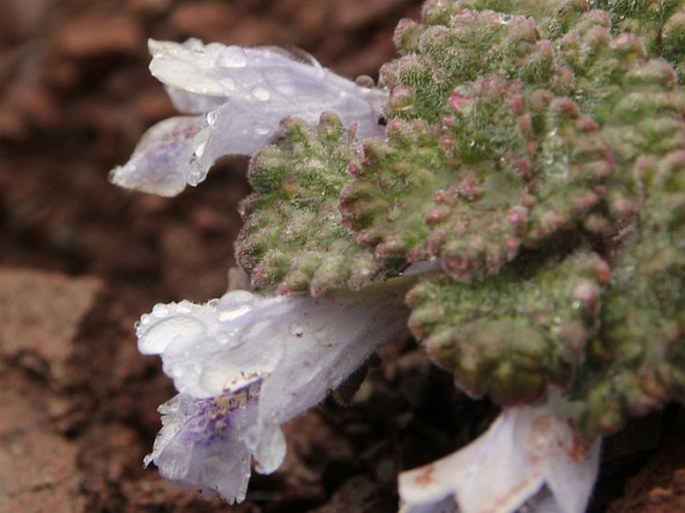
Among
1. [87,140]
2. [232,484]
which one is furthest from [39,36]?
[232,484]

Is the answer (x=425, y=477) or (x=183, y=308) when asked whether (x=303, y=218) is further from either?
(x=425, y=477)

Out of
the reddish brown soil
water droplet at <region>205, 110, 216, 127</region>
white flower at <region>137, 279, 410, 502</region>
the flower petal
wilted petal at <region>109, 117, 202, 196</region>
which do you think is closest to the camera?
white flower at <region>137, 279, 410, 502</region>

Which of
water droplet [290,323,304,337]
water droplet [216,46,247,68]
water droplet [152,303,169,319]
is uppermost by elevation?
water droplet [216,46,247,68]

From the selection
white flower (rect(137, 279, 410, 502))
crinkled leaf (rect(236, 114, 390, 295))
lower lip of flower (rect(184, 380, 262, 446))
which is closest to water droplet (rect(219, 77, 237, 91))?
crinkled leaf (rect(236, 114, 390, 295))

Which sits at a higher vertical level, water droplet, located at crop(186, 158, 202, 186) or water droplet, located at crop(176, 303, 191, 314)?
water droplet, located at crop(186, 158, 202, 186)

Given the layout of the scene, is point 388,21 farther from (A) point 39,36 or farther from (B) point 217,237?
(A) point 39,36

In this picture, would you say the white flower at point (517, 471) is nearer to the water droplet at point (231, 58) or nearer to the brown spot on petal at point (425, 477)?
the brown spot on petal at point (425, 477)

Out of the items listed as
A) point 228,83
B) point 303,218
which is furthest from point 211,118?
point 303,218

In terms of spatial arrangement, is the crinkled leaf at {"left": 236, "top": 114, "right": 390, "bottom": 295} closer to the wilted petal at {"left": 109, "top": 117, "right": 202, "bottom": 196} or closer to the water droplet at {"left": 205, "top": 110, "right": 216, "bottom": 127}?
the water droplet at {"left": 205, "top": 110, "right": 216, "bottom": 127}

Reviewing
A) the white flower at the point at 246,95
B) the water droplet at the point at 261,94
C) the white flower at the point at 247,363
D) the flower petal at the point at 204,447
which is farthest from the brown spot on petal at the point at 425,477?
the water droplet at the point at 261,94
